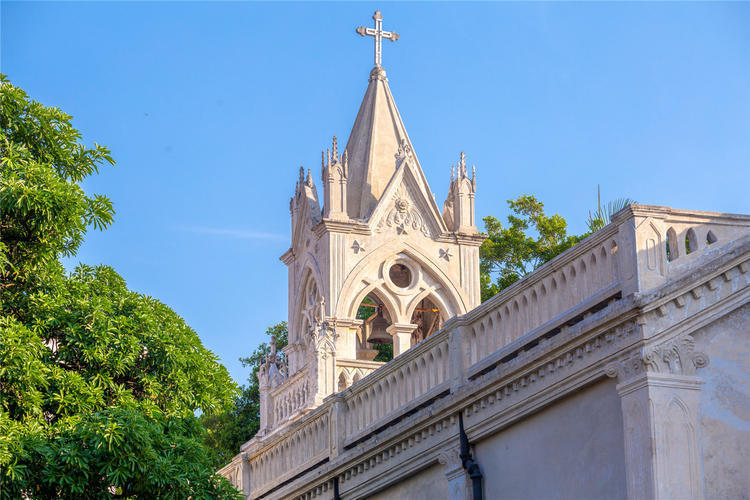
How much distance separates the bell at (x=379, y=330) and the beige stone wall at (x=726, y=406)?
1561 centimetres

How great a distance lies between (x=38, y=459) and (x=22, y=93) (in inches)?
188

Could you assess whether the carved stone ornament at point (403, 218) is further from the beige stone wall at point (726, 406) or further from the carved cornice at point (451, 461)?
the beige stone wall at point (726, 406)

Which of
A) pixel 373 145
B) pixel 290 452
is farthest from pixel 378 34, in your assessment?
pixel 290 452

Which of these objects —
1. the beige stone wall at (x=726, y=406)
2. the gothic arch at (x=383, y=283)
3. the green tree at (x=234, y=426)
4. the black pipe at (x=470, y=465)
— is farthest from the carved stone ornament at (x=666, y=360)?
the green tree at (x=234, y=426)

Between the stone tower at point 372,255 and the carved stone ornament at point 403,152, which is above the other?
the carved stone ornament at point 403,152

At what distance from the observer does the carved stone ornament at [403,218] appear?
26734 mm

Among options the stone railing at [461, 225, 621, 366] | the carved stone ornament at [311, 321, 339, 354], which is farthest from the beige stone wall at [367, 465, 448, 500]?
the carved stone ornament at [311, 321, 339, 354]

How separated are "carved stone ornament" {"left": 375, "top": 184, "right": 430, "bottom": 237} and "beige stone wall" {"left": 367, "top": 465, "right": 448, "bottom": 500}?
34.4 ft

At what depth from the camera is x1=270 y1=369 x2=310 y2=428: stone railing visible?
24.6 m

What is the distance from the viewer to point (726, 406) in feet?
39.7

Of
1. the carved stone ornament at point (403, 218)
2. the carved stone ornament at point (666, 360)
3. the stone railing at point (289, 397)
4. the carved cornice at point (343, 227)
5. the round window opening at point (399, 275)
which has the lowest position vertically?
the carved stone ornament at point (666, 360)

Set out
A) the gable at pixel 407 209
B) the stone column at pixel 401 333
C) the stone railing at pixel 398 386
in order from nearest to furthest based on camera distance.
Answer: the stone railing at pixel 398 386, the stone column at pixel 401 333, the gable at pixel 407 209

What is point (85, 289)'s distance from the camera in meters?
16.8

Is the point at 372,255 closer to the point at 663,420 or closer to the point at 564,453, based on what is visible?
the point at 564,453
